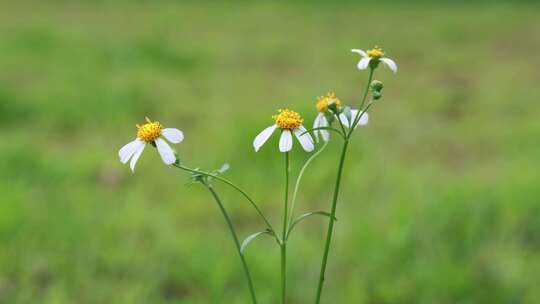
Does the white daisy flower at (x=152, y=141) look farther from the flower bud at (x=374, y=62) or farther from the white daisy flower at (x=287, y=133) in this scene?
the flower bud at (x=374, y=62)

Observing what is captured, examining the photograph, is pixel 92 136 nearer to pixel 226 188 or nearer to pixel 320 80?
pixel 226 188

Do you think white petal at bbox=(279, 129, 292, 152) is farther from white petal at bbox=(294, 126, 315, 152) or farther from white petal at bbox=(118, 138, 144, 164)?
white petal at bbox=(118, 138, 144, 164)

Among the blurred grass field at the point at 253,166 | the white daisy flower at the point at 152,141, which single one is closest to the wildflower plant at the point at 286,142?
the white daisy flower at the point at 152,141

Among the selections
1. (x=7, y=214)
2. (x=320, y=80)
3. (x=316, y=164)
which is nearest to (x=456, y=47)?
(x=320, y=80)

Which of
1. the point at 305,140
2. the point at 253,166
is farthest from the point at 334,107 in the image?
the point at 253,166

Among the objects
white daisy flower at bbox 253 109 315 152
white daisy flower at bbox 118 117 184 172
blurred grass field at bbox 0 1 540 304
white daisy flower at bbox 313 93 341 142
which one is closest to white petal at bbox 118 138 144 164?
white daisy flower at bbox 118 117 184 172

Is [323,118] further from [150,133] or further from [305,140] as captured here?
[150,133]

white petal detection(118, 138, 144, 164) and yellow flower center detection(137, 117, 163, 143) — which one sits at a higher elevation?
yellow flower center detection(137, 117, 163, 143)
